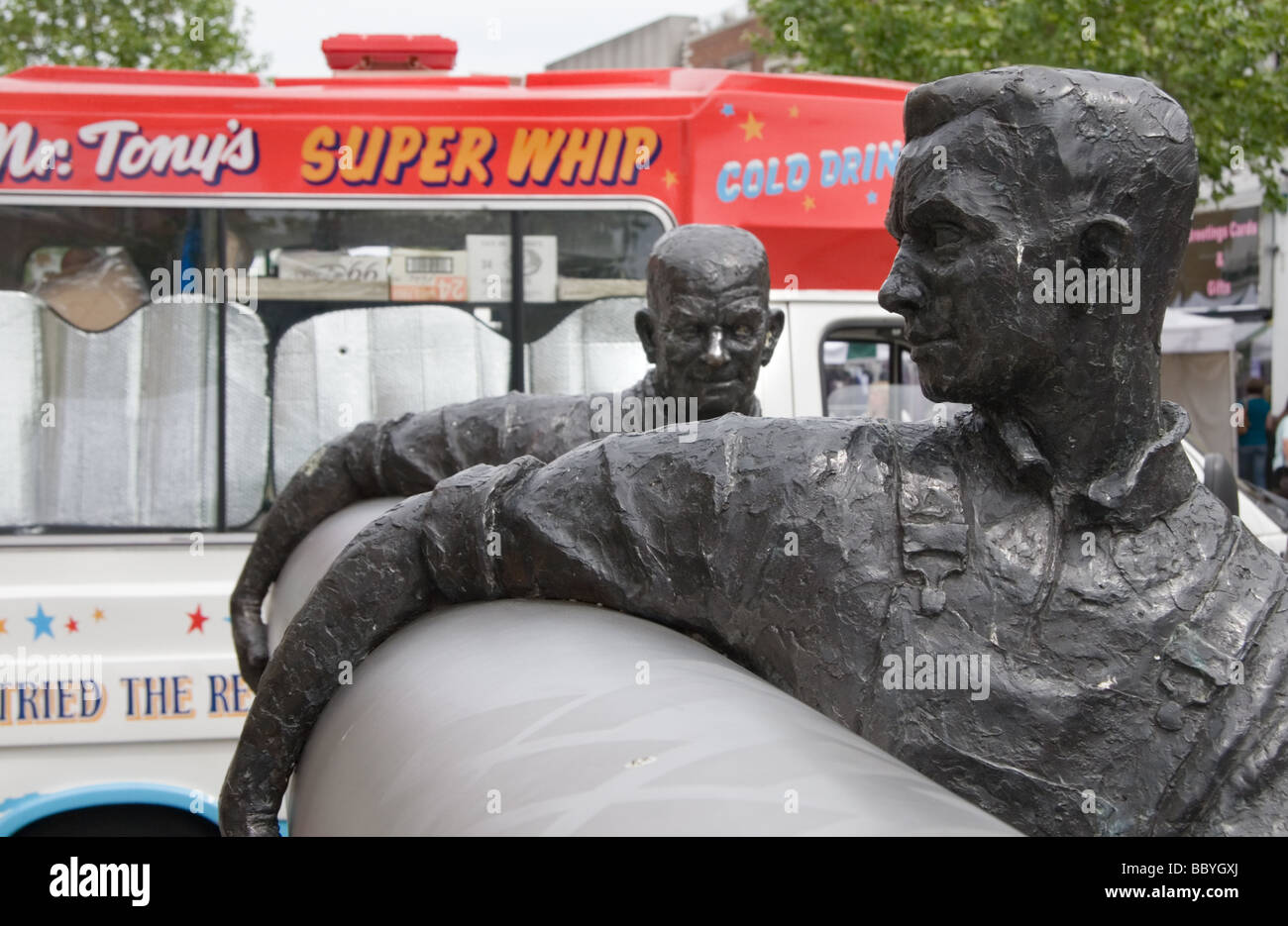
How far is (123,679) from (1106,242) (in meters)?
4.66

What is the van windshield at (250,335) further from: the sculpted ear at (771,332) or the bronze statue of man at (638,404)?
the sculpted ear at (771,332)

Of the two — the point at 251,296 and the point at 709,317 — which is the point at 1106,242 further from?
the point at 251,296

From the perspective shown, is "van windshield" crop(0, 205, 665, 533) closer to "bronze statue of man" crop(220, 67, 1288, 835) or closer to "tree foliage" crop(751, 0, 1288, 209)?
"bronze statue of man" crop(220, 67, 1288, 835)

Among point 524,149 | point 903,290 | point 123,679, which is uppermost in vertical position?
point 524,149

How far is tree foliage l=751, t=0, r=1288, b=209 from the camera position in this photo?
13.3 metres

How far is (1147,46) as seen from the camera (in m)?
13.6

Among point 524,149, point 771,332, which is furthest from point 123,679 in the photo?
point 771,332

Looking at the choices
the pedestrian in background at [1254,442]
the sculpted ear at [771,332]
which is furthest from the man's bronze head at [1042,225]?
the pedestrian in background at [1254,442]

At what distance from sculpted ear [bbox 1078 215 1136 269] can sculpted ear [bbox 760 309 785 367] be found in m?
1.97

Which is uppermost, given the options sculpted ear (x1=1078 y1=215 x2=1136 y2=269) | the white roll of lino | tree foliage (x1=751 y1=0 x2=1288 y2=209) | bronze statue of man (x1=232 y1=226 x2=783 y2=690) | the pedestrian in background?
tree foliage (x1=751 y1=0 x2=1288 y2=209)

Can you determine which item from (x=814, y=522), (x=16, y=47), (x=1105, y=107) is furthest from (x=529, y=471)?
(x=16, y=47)

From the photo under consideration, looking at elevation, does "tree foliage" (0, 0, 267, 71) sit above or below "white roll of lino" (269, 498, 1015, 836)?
above

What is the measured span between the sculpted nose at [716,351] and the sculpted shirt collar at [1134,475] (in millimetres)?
1679

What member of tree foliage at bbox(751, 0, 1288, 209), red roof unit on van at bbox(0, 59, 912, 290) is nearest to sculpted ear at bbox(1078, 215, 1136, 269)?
red roof unit on van at bbox(0, 59, 912, 290)
